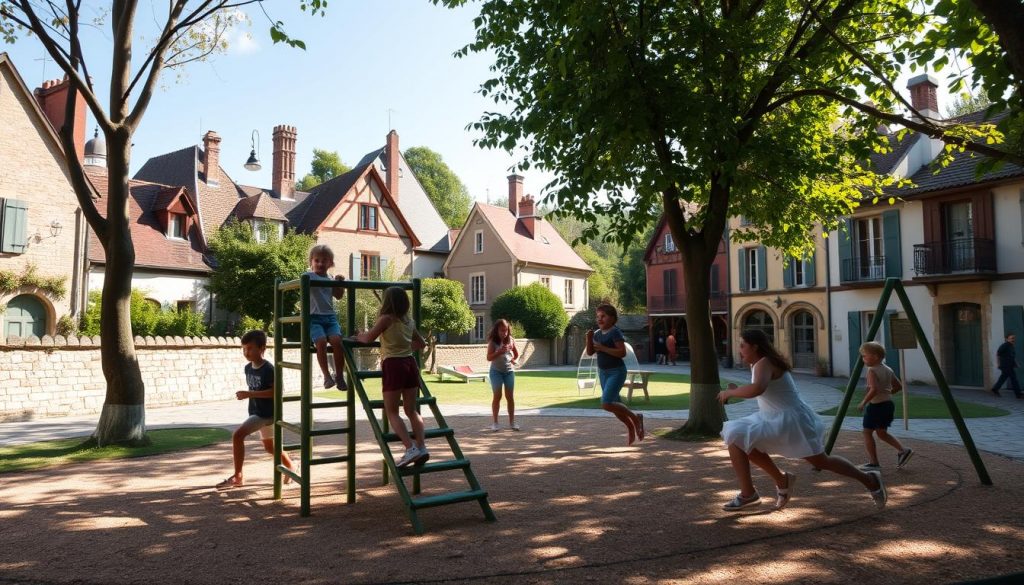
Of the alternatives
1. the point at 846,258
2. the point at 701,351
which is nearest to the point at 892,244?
the point at 846,258

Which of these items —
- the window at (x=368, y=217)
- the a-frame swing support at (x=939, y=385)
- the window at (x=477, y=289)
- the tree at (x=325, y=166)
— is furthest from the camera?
the tree at (x=325, y=166)

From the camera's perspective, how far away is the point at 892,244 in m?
24.8

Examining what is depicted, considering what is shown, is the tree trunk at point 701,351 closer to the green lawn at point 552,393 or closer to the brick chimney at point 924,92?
the green lawn at point 552,393

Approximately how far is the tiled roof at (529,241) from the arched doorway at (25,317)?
80.4 feet

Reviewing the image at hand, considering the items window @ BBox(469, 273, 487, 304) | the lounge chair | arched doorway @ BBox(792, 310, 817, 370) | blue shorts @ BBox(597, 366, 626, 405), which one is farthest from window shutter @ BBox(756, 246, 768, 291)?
blue shorts @ BBox(597, 366, 626, 405)

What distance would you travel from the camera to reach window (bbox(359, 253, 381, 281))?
37500 mm

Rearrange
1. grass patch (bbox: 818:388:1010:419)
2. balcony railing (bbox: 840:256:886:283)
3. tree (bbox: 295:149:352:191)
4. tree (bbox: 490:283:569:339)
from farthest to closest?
tree (bbox: 295:149:352:191), tree (bbox: 490:283:569:339), balcony railing (bbox: 840:256:886:283), grass patch (bbox: 818:388:1010:419)

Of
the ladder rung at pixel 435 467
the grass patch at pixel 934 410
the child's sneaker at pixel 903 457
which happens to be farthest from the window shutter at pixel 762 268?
the ladder rung at pixel 435 467

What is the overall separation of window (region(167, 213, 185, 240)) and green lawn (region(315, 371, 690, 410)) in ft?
43.9

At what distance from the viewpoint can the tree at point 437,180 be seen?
59.8m

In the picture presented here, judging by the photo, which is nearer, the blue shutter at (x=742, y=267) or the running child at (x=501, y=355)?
the running child at (x=501, y=355)

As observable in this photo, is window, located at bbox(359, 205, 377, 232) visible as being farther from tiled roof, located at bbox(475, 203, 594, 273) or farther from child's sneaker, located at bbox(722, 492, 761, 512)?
child's sneaker, located at bbox(722, 492, 761, 512)

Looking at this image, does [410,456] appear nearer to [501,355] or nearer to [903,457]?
[501,355]

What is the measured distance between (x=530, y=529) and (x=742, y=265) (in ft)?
99.9
